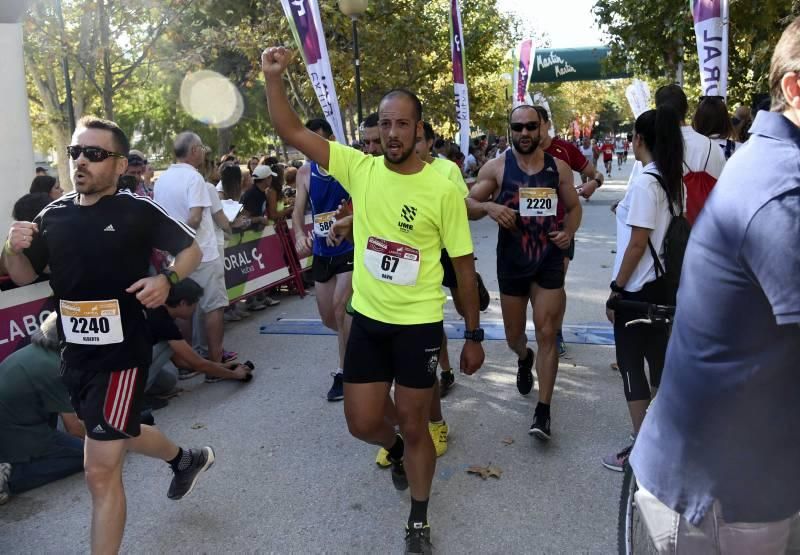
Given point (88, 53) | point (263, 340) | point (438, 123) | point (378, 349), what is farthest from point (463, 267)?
point (438, 123)

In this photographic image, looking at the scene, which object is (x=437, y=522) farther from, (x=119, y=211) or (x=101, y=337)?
(x=119, y=211)

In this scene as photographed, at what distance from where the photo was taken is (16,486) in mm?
3844

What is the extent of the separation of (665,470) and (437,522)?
1971mm

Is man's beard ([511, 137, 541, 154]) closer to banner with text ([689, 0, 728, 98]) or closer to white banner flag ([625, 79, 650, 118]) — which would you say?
banner with text ([689, 0, 728, 98])

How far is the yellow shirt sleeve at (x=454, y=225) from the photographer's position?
10.0ft

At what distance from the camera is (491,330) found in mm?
6723

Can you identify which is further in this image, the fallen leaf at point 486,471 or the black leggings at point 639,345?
the fallen leaf at point 486,471

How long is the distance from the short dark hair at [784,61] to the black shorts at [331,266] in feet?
11.8

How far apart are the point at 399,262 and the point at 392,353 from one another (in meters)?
0.42

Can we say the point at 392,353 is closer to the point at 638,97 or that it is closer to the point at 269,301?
the point at 269,301

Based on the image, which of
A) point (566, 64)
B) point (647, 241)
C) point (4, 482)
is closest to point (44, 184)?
point (4, 482)

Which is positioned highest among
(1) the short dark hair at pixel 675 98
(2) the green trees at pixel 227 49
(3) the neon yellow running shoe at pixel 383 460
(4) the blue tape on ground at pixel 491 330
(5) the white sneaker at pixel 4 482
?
(2) the green trees at pixel 227 49

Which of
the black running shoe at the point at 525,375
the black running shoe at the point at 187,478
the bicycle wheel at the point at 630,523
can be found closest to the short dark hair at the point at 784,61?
the bicycle wheel at the point at 630,523

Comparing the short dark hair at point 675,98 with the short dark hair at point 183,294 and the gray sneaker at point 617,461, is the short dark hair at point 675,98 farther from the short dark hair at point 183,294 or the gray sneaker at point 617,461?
the short dark hair at point 183,294
